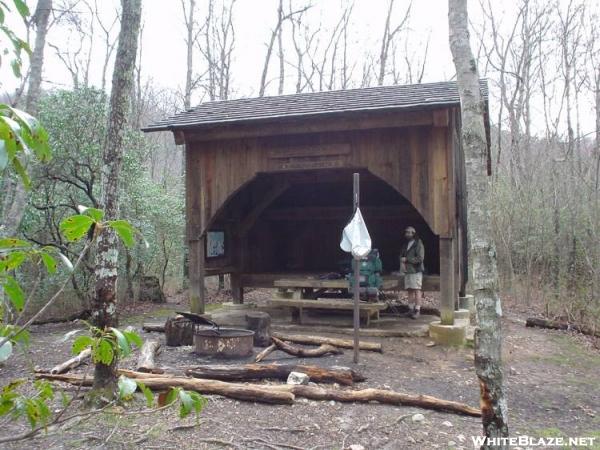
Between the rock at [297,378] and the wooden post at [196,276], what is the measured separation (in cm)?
376

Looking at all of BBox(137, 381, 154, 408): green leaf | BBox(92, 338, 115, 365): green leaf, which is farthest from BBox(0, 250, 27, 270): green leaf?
BBox(137, 381, 154, 408): green leaf

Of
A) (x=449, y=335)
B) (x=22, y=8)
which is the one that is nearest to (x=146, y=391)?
Result: (x=22, y=8)

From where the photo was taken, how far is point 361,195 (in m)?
11.9

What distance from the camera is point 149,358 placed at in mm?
6258

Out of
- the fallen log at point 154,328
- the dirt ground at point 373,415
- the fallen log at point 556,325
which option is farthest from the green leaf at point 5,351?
the fallen log at point 556,325

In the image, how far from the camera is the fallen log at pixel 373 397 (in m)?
4.96

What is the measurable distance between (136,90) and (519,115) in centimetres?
1504

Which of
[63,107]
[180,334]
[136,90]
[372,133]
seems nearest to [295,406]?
[180,334]

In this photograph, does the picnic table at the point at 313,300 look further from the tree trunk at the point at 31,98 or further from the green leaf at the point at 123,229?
the green leaf at the point at 123,229

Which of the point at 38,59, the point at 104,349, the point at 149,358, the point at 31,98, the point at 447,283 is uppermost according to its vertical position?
the point at 38,59

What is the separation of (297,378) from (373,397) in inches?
33.9

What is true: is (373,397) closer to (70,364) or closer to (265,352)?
(265,352)

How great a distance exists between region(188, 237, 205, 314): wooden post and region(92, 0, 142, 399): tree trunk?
4127 millimetres

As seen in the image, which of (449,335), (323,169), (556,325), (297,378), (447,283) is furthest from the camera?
(556,325)
